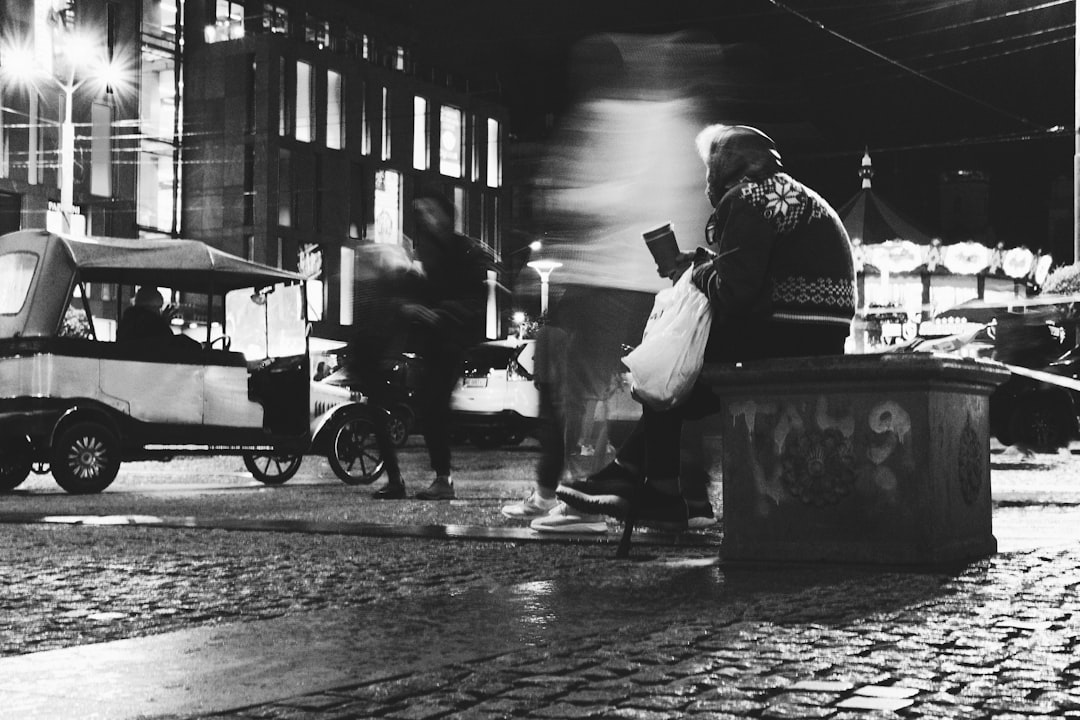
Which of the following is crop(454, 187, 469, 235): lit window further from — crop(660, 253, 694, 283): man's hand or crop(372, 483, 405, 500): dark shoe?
crop(660, 253, 694, 283): man's hand

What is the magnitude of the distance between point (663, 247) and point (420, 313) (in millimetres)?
4248

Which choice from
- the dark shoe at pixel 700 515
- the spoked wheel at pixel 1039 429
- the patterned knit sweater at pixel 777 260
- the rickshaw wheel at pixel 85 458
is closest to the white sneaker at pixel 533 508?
the dark shoe at pixel 700 515

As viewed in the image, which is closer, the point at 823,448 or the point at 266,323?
the point at 823,448

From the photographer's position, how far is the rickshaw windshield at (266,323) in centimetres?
1559

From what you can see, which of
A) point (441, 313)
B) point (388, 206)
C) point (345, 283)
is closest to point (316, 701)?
point (441, 313)

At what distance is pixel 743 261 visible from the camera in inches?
224

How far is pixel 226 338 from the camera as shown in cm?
1518

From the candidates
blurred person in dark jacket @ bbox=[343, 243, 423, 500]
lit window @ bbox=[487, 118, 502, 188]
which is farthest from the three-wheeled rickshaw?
lit window @ bbox=[487, 118, 502, 188]

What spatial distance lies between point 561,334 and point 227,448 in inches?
295

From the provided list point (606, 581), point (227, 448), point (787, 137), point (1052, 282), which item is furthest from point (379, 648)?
point (1052, 282)

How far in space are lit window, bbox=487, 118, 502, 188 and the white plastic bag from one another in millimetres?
71208

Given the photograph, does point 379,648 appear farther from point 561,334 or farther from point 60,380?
point 60,380

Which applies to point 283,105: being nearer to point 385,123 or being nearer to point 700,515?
point 385,123

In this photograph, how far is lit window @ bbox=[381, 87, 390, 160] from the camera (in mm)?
69562
